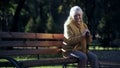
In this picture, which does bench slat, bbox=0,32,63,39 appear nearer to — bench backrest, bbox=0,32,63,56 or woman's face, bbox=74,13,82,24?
bench backrest, bbox=0,32,63,56

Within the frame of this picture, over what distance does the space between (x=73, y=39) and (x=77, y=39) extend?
3.5 inches

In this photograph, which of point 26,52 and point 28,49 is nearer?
point 26,52

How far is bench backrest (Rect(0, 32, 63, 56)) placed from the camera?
8.08 m

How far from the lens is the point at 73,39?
8.76 m

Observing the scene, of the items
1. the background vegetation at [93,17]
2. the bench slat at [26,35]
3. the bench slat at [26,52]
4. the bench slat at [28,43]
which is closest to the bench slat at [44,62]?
the bench slat at [26,52]

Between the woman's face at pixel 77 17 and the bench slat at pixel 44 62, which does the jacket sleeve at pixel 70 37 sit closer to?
the woman's face at pixel 77 17

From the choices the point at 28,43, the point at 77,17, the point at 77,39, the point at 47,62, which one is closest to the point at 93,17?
the point at 77,17

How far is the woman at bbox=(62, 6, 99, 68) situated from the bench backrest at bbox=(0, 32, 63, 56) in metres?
0.46

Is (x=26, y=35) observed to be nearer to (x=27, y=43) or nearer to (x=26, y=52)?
(x=27, y=43)

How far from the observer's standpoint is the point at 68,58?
8.75m

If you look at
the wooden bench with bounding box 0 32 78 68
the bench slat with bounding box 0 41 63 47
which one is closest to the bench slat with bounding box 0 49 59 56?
the wooden bench with bounding box 0 32 78 68

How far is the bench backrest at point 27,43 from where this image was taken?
8078 mm

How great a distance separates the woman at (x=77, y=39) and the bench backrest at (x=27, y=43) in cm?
46

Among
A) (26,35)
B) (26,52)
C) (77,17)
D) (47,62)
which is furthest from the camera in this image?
(77,17)
